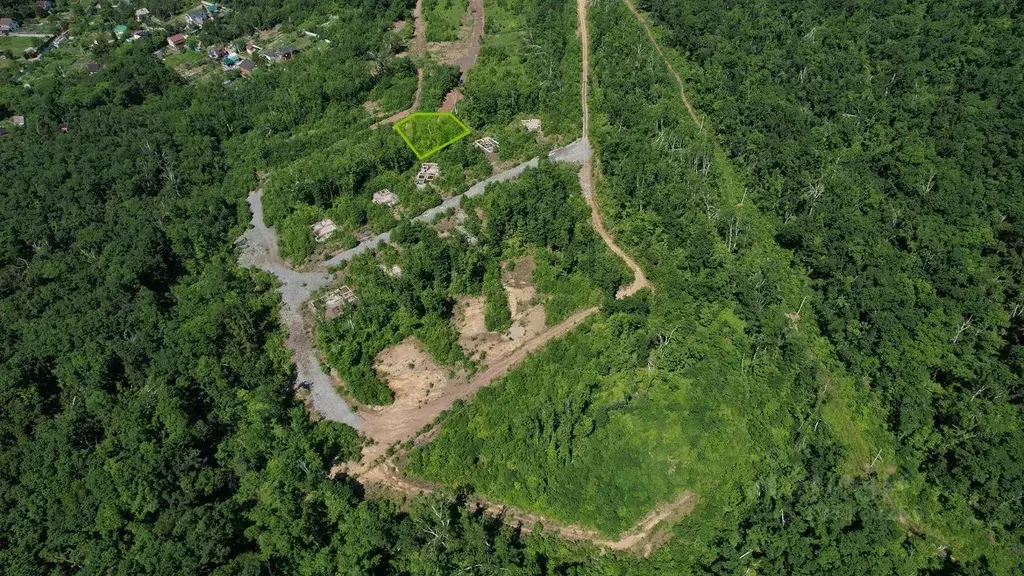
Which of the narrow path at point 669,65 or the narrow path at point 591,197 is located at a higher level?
the narrow path at point 669,65

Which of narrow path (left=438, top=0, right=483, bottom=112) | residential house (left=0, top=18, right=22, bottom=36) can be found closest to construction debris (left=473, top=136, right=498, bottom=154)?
narrow path (left=438, top=0, right=483, bottom=112)

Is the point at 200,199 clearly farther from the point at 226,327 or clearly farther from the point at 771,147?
the point at 771,147

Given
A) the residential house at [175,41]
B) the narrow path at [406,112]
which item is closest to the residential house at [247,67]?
the residential house at [175,41]

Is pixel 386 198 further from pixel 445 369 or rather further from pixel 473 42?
pixel 473 42

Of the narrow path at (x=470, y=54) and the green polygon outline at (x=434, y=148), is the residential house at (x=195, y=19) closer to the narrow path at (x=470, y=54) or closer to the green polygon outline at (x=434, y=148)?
the narrow path at (x=470, y=54)

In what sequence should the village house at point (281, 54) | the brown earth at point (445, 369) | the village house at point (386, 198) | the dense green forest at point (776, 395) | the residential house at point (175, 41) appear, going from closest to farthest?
the dense green forest at point (776, 395)
the brown earth at point (445, 369)
the village house at point (386, 198)
the village house at point (281, 54)
the residential house at point (175, 41)

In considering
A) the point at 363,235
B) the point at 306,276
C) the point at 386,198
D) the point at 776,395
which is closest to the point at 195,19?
the point at 386,198

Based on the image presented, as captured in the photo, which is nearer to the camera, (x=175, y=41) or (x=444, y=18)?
(x=175, y=41)

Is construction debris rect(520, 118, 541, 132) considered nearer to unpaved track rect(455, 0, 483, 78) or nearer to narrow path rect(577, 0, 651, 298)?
narrow path rect(577, 0, 651, 298)

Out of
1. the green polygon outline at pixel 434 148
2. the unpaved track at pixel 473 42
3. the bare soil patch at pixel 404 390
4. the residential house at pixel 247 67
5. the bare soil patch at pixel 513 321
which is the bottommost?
the bare soil patch at pixel 404 390
